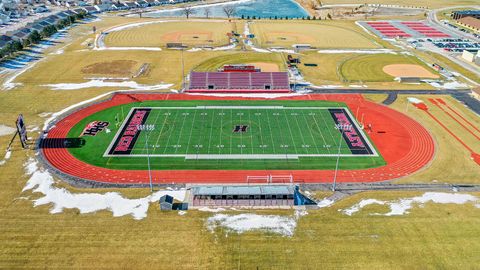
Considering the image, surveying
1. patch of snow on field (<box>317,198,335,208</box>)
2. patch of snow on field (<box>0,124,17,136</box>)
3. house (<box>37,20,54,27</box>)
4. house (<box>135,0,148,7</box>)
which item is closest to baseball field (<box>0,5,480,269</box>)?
patch of snow on field (<box>0,124,17,136</box>)

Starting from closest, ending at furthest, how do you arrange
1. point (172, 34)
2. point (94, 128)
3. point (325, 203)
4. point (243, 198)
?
1. point (243, 198)
2. point (325, 203)
3. point (94, 128)
4. point (172, 34)

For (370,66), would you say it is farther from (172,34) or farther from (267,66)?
(172,34)

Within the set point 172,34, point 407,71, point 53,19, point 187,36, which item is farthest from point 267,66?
point 53,19

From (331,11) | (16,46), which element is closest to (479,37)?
(331,11)

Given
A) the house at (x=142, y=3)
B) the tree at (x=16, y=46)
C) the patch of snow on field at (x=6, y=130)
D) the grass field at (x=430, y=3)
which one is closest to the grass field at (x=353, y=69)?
the patch of snow on field at (x=6, y=130)

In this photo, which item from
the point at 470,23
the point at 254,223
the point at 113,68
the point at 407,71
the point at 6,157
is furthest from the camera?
the point at 470,23

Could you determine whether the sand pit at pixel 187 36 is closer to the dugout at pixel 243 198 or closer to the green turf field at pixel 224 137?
the green turf field at pixel 224 137

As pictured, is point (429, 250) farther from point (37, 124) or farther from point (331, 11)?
point (331, 11)
